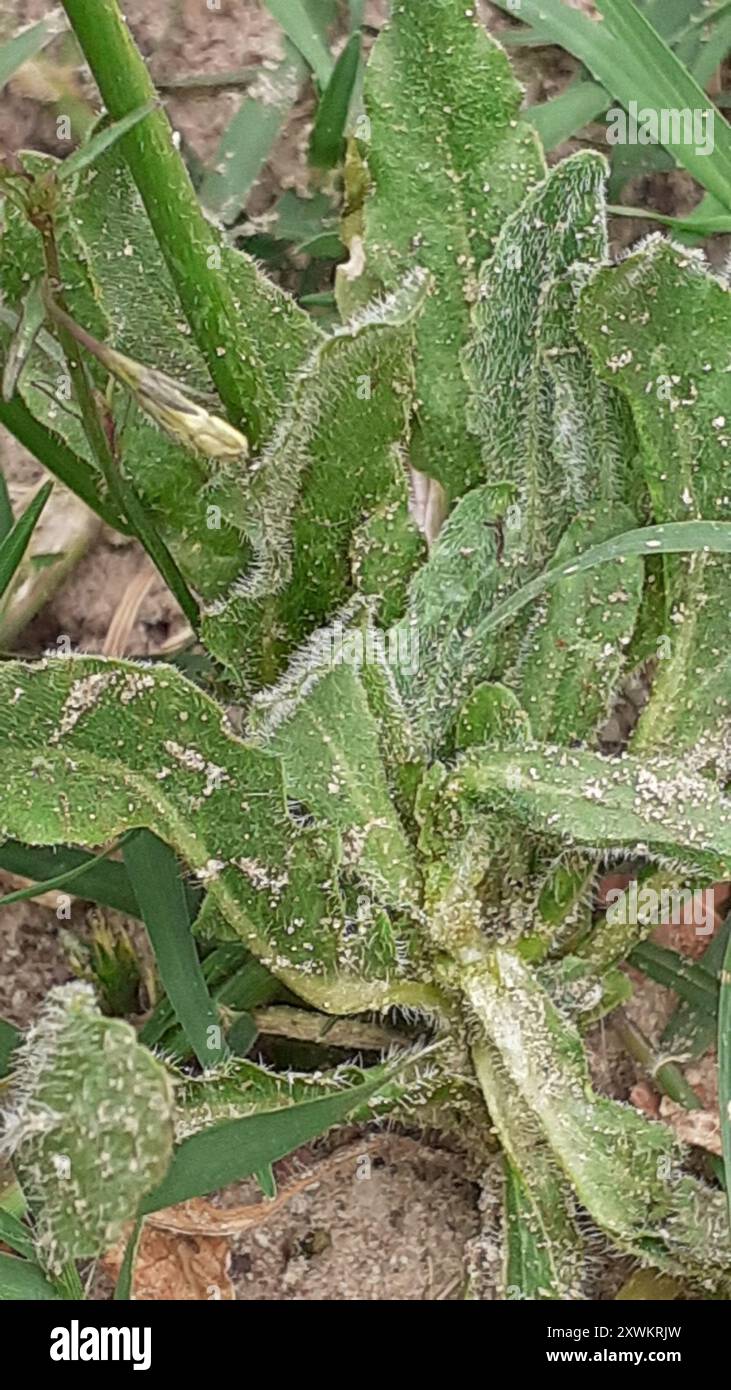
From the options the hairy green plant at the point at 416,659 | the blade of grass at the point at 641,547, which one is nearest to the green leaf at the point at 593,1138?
the hairy green plant at the point at 416,659

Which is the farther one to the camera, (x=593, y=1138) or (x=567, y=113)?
(x=567, y=113)

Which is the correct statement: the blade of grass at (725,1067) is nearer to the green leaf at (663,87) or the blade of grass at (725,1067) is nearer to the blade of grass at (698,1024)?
the blade of grass at (698,1024)

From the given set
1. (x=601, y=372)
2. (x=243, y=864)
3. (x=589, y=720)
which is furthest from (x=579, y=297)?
(x=243, y=864)

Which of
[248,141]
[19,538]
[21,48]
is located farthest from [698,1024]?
[21,48]

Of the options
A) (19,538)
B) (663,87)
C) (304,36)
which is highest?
(304,36)

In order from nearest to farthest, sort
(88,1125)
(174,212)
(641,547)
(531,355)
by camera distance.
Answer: (88,1125) < (174,212) < (641,547) < (531,355)

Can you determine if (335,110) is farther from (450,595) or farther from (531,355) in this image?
(450,595)
